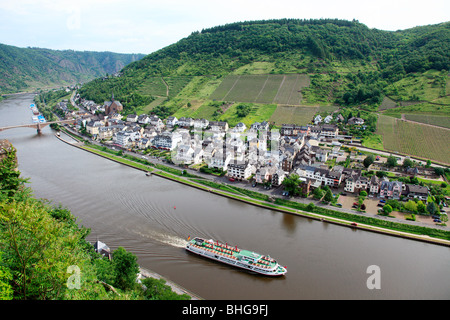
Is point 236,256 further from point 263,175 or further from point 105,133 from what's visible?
point 105,133

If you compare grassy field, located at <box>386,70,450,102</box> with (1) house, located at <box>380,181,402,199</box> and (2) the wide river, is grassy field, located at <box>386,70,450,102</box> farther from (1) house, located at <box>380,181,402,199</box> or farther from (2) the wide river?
(2) the wide river

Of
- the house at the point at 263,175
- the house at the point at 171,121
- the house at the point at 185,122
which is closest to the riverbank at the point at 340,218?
the house at the point at 263,175

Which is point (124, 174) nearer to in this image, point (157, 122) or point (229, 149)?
point (229, 149)

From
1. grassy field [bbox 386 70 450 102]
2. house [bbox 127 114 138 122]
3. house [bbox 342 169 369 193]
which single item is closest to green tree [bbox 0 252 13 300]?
house [bbox 342 169 369 193]

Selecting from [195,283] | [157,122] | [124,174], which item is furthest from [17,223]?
[157,122]

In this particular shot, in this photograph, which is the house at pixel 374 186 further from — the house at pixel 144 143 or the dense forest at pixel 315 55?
the dense forest at pixel 315 55

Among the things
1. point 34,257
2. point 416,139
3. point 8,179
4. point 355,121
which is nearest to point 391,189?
point 416,139
